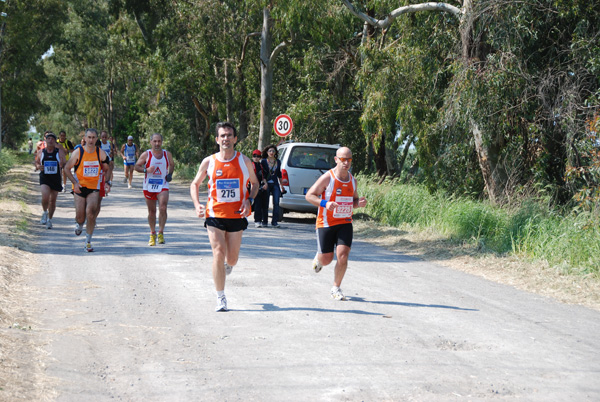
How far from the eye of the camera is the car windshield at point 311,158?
17.9 metres

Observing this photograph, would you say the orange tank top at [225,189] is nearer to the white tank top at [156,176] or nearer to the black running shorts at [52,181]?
the white tank top at [156,176]

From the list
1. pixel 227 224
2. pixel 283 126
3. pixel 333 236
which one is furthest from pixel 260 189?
pixel 227 224

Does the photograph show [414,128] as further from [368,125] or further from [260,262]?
[260,262]

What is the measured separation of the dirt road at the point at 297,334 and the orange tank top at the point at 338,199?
0.93m

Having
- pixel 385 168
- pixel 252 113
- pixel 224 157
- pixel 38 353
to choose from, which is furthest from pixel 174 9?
pixel 38 353

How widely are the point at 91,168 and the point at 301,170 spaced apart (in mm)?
6643

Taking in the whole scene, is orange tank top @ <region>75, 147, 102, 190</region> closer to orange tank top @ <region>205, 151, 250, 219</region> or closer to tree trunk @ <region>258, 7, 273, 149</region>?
orange tank top @ <region>205, 151, 250, 219</region>

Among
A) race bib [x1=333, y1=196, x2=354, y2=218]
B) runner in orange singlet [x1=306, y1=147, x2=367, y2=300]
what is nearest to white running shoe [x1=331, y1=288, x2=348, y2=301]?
runner in orange singlet [x1=306, y1=147, x2=367, y2=300]

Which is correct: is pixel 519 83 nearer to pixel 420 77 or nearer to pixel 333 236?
pixel 420 77

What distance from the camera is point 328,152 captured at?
59.6 feet

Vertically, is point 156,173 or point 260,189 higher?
point 156,173

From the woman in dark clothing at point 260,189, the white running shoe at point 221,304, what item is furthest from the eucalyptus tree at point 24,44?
the white running shoe at point 221,304

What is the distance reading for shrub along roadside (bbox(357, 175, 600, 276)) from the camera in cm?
1077

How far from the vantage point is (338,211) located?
845 centimetres
